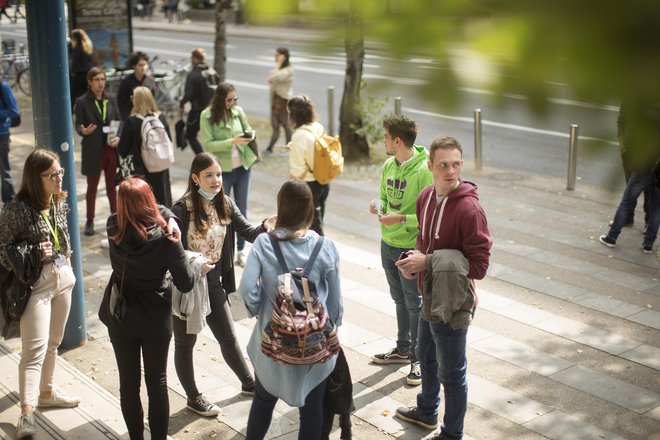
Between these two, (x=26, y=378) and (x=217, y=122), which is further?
(x=217, y=122)

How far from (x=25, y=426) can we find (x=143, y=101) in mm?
4178

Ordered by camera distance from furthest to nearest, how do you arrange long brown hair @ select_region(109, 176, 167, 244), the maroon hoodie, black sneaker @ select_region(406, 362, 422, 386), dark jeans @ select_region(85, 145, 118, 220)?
dark jeans @ select_region(85, 145, 118, 220), black sneaker @ select_region(406, 362, 422, 386), the maroon hoodie, long brown hair @ select_region(109, 176, 167, 244)

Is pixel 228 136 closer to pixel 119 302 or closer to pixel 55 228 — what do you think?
pixel 55 228

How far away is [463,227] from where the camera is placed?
4.96 m

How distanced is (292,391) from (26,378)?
6.54 feet

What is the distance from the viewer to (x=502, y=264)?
923 cm

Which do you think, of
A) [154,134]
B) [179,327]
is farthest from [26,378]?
[154,134]

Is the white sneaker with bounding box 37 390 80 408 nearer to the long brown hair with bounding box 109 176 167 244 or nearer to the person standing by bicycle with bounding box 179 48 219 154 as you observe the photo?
the long brown hair with bounding box 109 176 167 244

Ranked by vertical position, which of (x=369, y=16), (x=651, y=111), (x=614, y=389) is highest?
(x=369, y=16)

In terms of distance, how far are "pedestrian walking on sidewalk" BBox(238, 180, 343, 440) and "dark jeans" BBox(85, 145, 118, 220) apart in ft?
19.2

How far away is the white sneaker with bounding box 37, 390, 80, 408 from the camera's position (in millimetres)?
5902

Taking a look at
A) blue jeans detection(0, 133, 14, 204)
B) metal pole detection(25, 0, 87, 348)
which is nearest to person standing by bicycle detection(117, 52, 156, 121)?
blue jeans detection(0, 133, 14, 204)

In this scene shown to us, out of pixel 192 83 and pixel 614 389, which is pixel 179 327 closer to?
pixel 614 389

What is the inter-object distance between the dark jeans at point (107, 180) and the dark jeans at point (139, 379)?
519 cm
